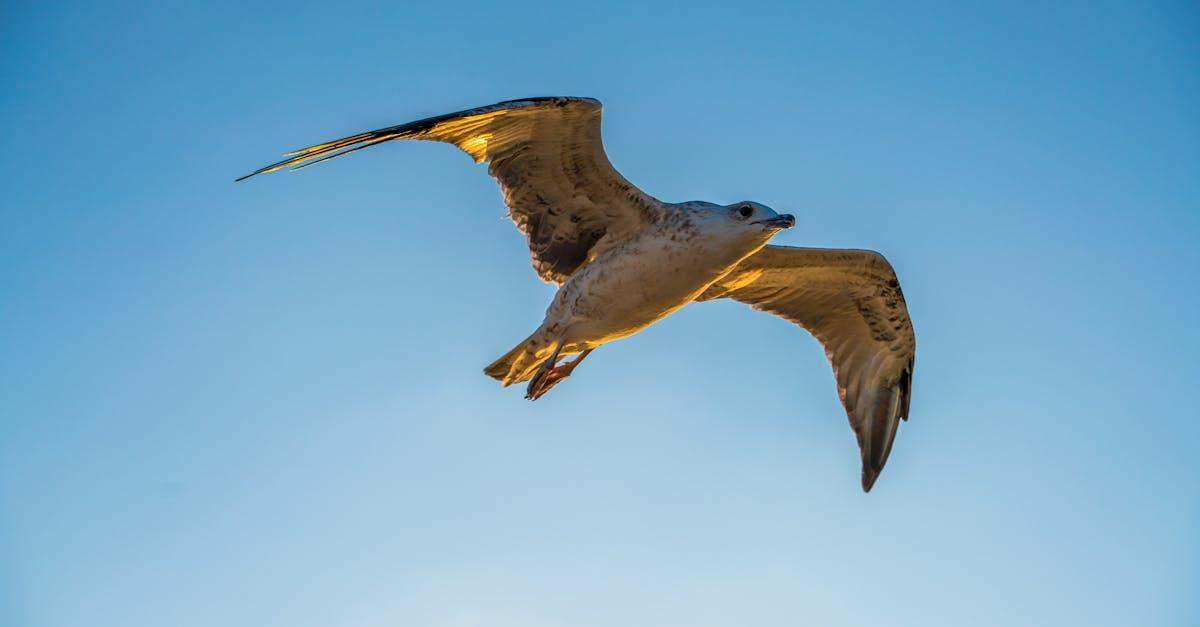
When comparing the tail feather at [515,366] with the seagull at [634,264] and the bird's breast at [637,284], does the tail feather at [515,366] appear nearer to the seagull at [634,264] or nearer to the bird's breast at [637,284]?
the seagull at [634,264]

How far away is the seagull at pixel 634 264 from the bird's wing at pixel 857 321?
13 mm

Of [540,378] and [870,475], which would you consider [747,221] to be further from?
[870,475]

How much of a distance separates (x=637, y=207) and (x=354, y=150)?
3066 mm

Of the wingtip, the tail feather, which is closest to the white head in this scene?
the tail feather

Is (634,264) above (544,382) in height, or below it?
above

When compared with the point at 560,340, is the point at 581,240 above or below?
above

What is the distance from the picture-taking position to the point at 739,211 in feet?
35.6

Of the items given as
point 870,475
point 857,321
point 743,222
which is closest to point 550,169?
point 743,222

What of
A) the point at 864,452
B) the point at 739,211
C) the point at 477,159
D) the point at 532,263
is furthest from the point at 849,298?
the point at 477,159

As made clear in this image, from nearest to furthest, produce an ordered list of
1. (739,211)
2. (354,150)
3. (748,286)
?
(354,150) → (739,211) → (748,286)

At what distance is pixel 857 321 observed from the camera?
1326cm

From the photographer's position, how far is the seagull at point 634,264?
35.4 ft

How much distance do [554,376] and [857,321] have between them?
12.1 feet

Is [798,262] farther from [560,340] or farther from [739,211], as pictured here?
[560,340]
